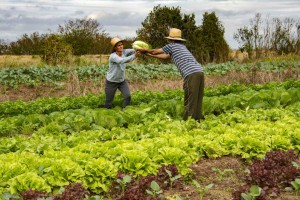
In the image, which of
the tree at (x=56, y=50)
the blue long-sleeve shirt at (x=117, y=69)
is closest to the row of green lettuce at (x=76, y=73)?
the tree at (x=56, y=50)

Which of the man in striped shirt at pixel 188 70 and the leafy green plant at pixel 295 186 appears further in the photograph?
the man in striped shirt at pixel 188 70

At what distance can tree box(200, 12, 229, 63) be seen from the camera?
1056 inches

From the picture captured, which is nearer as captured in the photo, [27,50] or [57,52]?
[57,52]

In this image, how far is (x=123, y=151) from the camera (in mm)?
5797

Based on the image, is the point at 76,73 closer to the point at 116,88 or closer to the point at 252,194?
the point at 116,88

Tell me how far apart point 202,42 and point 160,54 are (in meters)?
17.2

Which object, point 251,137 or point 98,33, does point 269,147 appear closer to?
point 251,137

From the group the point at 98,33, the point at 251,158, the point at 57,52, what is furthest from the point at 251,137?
the point at 98,33

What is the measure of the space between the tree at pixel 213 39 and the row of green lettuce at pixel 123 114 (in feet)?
51.2

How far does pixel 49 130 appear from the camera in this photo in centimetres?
860

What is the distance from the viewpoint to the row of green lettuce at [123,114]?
905 centimetres

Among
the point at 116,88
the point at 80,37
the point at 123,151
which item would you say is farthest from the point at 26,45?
the point at 123,151

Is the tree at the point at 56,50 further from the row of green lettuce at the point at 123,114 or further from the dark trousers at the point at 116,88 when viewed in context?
the row of green lettuce at the point at 123,114

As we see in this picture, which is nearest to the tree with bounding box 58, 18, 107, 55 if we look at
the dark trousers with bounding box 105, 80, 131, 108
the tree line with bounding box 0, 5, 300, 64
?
the tree line with bounding box 0, 5, 300, 64
